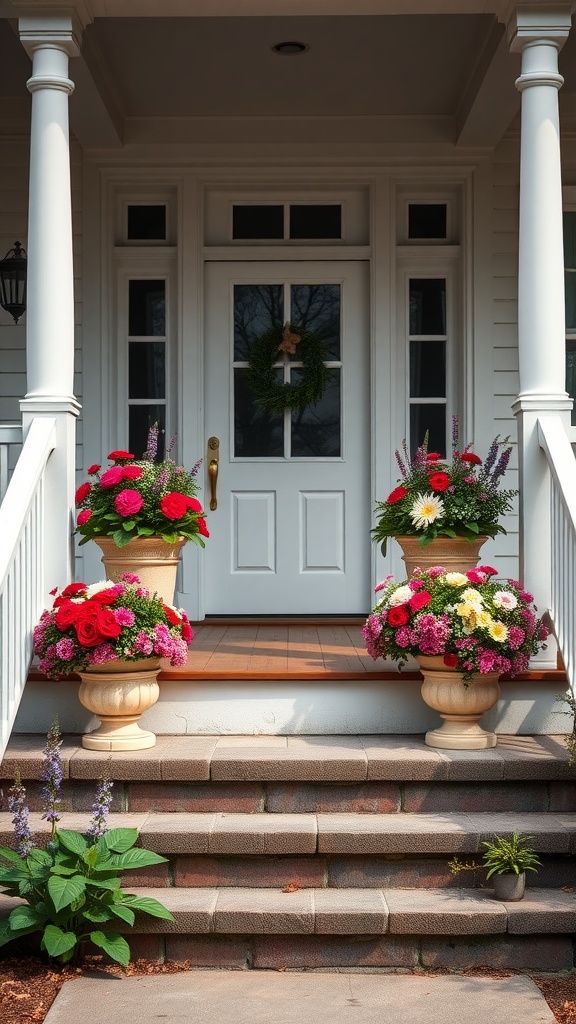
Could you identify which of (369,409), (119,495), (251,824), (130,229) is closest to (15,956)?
(251,824)

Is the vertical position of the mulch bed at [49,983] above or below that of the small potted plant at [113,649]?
below

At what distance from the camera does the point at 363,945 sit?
2957 mm

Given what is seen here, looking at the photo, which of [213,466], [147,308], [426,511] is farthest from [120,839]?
[147,308]

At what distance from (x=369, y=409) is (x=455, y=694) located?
95.4 inches

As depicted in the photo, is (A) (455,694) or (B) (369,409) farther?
(B) (369,409)

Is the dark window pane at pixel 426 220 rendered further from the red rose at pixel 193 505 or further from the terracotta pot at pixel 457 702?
the terracotta pot at pixel 457 702

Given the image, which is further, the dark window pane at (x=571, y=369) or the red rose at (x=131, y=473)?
the dark window pane at (x=571, y=369)

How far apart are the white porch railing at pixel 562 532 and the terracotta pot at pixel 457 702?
→ 27 centimetres

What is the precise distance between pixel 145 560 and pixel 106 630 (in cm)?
55

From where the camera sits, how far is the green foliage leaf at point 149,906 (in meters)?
2.87

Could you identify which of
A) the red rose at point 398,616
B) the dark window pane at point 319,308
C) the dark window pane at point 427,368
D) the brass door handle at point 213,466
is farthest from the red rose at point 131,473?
the dark window pane at point 427,368

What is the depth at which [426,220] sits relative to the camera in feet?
18.7

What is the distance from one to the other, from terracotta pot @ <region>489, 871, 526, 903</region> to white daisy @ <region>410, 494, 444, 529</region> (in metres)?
1.31

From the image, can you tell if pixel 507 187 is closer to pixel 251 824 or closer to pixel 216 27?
pixel 216 27
